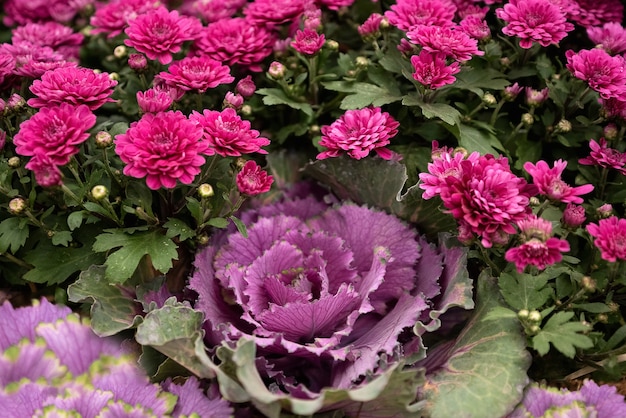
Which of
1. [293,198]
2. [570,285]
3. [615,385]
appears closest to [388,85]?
[293,198]

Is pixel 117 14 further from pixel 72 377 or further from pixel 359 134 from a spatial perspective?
pixel 72 377

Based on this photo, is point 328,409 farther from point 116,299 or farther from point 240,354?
point 116,299

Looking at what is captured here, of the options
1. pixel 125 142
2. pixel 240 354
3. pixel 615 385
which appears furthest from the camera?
pixel 615 385

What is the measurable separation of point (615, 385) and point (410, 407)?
0.54m

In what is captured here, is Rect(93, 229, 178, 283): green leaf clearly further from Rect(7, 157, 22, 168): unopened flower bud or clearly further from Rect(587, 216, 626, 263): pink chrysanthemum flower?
Rect(587, 216, 626, 263): pink chrysanthemum flower

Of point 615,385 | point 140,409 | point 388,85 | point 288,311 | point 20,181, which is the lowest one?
point 615,385

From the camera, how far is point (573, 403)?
1.19 meters

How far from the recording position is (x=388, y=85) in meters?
1.54

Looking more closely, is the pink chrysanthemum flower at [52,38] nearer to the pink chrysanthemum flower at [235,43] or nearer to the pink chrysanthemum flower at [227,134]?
the pink chrysanthemum flower at [235,43]

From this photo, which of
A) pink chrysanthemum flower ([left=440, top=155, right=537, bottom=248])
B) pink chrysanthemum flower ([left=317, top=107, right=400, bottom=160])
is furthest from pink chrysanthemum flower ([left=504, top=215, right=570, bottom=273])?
pink chrysanthemum flower ([left=317, top=107, right=400, bottom=160])

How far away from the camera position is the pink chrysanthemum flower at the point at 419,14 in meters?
1.46

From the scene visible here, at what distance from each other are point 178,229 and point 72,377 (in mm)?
371

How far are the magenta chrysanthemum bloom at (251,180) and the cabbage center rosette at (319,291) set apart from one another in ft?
0.54

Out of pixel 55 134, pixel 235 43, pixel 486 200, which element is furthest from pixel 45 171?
pixel 486 200
